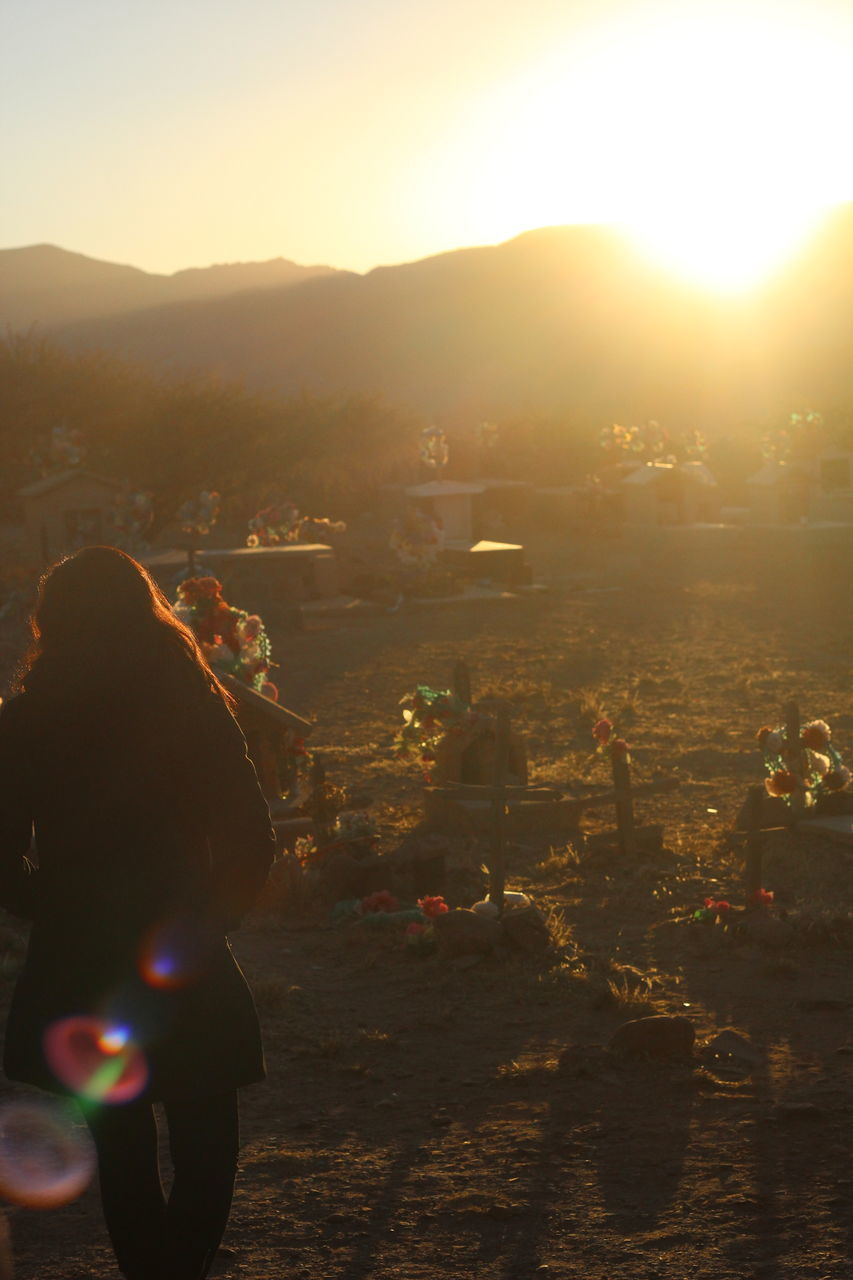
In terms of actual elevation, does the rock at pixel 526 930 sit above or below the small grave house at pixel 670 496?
below

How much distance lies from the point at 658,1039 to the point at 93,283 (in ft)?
459

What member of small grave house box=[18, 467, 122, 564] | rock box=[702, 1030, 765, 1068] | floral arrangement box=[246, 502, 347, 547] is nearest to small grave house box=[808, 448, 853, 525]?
floral arrangement box=[246, 502, 347, 547]

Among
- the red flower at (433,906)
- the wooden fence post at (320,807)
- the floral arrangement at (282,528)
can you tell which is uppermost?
the floral arrangement at (282,528)

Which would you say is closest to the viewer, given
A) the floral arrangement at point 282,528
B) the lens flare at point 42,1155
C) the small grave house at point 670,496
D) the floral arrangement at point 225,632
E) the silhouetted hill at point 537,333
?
the lens flare at point 42,1155

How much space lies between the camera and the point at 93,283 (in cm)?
13625

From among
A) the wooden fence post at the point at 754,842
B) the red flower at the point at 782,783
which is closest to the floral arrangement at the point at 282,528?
the red flower at the point at 782,783

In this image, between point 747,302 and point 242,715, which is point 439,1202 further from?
point 747,302

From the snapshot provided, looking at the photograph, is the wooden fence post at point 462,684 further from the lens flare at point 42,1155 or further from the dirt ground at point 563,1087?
the lens flare at point 42,1155

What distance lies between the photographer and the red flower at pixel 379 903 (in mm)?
7324

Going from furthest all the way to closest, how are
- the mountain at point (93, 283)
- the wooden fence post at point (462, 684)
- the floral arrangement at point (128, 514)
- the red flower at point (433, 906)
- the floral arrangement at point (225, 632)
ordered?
the mountain at point (93, 283), the floral arrangement at point (128, 514), the wooden fence post at point (462, 684), the floral arrangement at point (225, 632), the red flower at point (433, 906)

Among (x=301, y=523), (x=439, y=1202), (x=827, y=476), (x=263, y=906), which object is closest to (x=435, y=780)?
(x=263, y=906)

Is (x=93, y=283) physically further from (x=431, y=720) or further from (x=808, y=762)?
(x=808, y=762)

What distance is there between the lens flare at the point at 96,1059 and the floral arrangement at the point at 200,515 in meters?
24.0

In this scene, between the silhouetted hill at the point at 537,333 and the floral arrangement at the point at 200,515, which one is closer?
the floral arrangement at the point at 200,515
